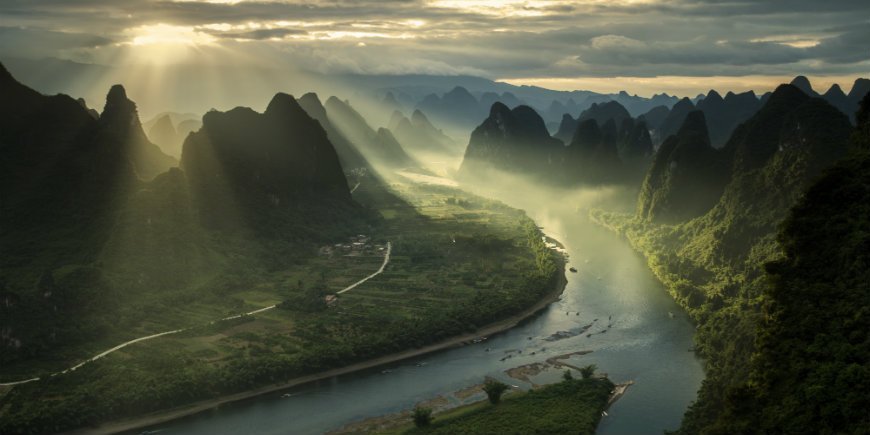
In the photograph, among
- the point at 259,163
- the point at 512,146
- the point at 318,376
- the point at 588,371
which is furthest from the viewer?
the point at 512,146

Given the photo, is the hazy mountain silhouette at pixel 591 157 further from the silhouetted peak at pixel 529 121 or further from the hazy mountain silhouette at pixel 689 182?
the hazy mountain silhouette at pixel 689 182

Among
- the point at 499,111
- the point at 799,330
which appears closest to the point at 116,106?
the point at 799,330

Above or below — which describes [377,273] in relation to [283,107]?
below

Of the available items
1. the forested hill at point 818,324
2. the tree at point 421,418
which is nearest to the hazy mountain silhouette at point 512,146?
the tree at point 421,418

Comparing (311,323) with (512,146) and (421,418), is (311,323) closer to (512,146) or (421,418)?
(421,418)

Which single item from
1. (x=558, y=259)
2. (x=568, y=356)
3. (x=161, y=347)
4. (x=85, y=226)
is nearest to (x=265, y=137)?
(x=85, y=226)

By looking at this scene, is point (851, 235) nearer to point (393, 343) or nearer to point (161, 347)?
point (393, 343)

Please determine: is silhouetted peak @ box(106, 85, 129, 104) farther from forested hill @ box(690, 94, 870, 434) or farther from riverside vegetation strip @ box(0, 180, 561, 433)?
forested hill @ box(690, 94, 870, 434)
